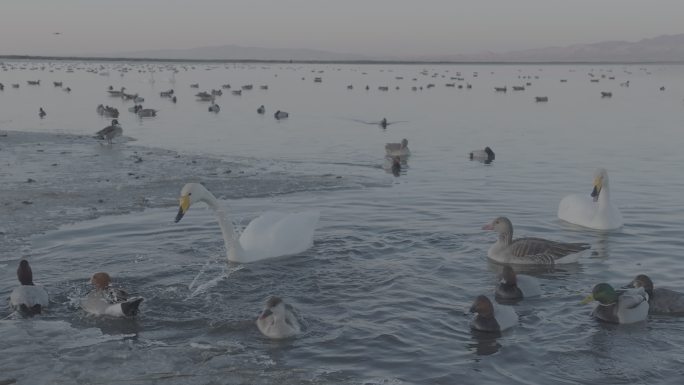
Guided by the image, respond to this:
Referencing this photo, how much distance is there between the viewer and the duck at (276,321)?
9555mm

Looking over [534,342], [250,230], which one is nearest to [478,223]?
[250,230]

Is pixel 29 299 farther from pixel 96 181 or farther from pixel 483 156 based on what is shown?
pixel 483 156

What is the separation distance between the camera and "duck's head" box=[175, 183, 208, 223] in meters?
12.7

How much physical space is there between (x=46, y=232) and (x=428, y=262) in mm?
7290

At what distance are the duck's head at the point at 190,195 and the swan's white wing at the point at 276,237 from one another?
1072 millimetres

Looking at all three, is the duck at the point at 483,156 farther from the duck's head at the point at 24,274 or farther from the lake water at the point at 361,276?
the duck's head at the point at 24,274

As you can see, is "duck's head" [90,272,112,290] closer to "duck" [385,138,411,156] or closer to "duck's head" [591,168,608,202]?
"duck's head" [591,168,608,202]

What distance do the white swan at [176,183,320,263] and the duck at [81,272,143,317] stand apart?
249cm

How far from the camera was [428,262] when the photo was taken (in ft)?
43.1

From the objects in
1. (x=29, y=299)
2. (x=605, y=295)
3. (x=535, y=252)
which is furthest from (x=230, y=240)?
(x=605, y=295)

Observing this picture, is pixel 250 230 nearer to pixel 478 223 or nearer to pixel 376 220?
pixel 376 220

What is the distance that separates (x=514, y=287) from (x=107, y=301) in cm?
569

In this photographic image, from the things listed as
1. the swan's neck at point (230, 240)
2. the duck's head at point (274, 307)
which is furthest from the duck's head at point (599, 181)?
the duck's head at point (274, 307)

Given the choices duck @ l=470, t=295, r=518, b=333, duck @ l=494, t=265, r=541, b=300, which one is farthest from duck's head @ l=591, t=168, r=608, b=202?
duck @ l=470, t=295, r=518, b=333
